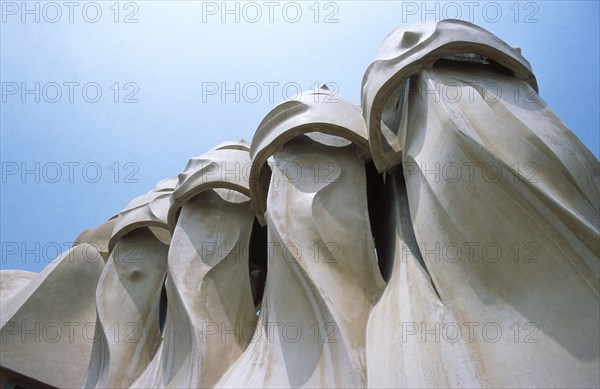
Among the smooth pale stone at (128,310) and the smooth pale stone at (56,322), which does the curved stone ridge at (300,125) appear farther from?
the smooth pale stone at (56,322)

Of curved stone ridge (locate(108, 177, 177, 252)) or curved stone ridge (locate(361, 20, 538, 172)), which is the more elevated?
curved stone ridge (locate(361, 20, 538, 172))

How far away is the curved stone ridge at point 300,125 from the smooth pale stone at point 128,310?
1.25 metres

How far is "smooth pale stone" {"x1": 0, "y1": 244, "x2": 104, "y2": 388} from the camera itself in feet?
17.0

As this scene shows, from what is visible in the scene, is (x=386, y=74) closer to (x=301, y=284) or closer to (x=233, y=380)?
(x=301, y=284)

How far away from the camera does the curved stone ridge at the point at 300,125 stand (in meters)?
3.77

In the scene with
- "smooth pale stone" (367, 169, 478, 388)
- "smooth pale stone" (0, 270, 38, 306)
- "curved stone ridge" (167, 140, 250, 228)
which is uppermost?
"curved stone ridge" (167, 140, 250, 228)

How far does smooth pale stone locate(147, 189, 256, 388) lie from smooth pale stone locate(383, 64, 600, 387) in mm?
1151

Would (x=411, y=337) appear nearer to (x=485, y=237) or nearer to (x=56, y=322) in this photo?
(x=485, y=237)

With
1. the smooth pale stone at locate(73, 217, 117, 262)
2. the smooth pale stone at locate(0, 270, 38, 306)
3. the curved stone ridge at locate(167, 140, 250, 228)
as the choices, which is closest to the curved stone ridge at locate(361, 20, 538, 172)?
the curved stone ridge at locate(167, 140, 250, 228)

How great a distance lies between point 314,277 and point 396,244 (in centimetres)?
56

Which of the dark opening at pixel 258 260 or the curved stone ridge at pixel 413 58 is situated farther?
the dark opening at pixel 258 260

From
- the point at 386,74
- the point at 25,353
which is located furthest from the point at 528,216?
the point at 25,353

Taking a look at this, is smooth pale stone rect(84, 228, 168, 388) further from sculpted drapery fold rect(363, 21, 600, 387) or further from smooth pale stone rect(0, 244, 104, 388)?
sculpted drapery fold rect(363, 21, 600, 387)

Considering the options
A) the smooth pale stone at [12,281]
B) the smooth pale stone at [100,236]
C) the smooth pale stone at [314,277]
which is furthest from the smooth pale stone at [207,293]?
the smooth pale stone at [12,281]
